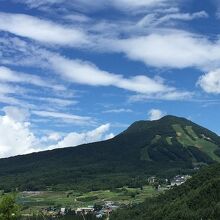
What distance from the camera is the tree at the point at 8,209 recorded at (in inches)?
3585

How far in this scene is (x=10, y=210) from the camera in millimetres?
91562

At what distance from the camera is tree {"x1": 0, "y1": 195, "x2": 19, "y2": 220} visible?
91062 millimetres

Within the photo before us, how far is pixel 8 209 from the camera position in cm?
9156
